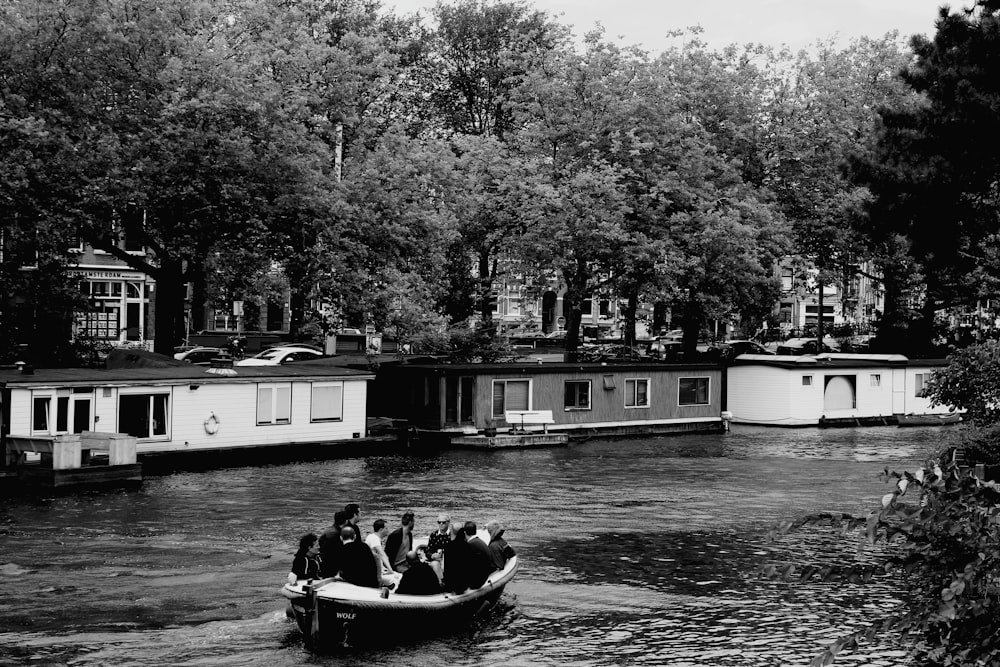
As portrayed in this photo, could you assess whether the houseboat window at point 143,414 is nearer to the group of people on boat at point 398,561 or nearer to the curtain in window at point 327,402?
the curtain in window at point 327,402

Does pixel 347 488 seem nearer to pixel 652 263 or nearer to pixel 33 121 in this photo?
pixel 33 121

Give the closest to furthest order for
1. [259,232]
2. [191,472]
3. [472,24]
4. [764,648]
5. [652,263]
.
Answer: [764,648]
[191,472]
[259,232]
[652,263]
[472,24]

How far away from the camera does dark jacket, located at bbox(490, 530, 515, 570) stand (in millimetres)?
22422

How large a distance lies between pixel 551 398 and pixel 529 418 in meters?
1.70

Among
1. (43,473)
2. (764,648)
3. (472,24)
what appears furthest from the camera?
(472,24)

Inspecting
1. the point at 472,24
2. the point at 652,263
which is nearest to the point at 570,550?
the point at 652,263

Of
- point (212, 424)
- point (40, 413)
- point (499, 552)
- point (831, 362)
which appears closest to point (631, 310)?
point (831, 362)

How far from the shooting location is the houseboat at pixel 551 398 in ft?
158

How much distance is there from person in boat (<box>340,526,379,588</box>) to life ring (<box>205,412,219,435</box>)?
2159 centimetres

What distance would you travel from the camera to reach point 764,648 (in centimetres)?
2069

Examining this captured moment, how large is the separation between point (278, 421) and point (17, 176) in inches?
478

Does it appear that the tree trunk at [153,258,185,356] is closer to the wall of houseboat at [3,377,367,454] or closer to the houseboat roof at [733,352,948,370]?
the wall of houseboat at [3,377,367,454]

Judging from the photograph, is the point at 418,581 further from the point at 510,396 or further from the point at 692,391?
the point at 692,391

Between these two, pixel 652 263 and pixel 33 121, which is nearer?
pixel 33 121
